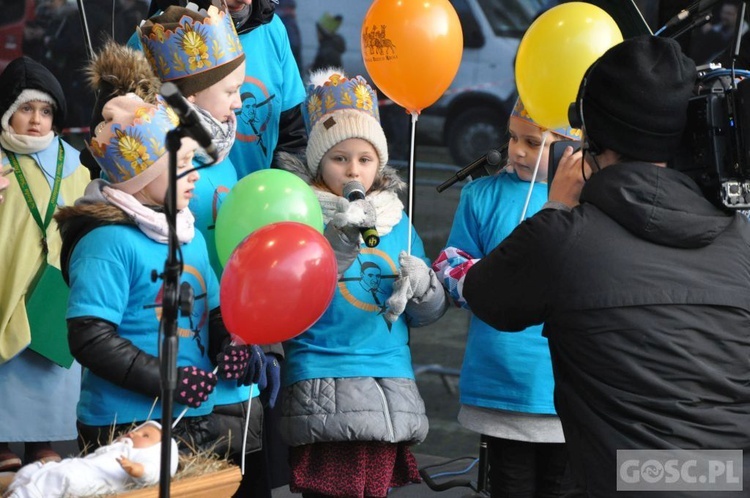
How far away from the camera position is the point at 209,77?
2.79 metres

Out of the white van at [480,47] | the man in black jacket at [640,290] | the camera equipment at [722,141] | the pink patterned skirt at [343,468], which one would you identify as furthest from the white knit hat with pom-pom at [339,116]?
the white van at [480,47]

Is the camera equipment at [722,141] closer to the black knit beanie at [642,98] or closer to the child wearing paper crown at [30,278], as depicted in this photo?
the black knit beanie at [642,98]

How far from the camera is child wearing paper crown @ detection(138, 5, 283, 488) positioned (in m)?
2.72

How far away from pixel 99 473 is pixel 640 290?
3.77ft

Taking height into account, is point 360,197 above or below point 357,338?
above

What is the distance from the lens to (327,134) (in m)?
2.91

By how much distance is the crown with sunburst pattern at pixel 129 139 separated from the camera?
2471mm

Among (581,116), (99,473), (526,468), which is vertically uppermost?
(581,116)

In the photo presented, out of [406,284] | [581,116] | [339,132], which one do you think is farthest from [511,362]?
[581,116]

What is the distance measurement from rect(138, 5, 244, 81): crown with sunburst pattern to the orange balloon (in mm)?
463

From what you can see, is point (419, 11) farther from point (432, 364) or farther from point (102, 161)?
point (432, 364)

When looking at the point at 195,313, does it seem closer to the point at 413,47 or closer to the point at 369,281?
the point at 369,281

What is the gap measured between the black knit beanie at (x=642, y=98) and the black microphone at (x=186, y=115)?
2.63 feet

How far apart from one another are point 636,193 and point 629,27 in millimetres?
1906
